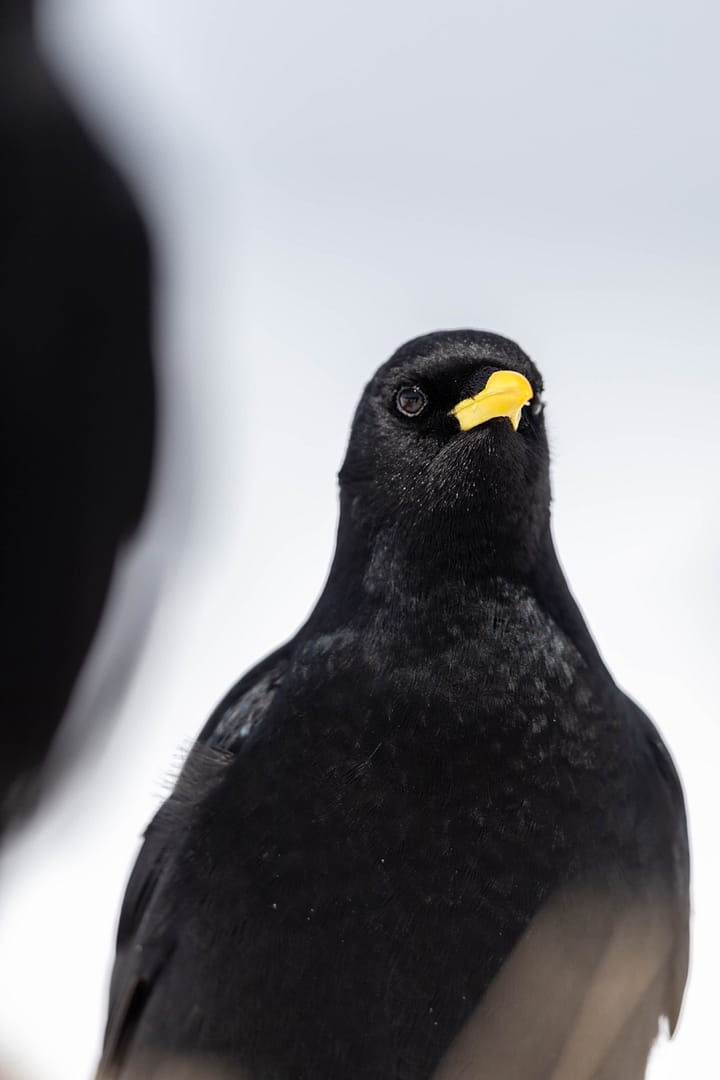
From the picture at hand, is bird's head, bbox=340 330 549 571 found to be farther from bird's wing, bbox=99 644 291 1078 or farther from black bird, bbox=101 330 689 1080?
bird's wing, bbox=99 644 291 1078

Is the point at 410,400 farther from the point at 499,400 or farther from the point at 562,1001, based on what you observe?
the point at 562,1001

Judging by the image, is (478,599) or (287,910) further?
(478,599)

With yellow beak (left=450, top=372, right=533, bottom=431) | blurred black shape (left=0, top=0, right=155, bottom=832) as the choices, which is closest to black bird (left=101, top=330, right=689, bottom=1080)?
yellow beak (left=450, top=372, right=533, bottom=431)


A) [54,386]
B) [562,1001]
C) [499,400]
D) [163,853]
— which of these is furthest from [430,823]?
[54,386]

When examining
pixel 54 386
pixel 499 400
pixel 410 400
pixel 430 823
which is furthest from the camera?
pixel 410 400

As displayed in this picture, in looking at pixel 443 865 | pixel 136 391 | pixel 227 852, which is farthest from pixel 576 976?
pixel 136 391

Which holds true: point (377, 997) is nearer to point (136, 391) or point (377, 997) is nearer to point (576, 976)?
point (576, 976)
